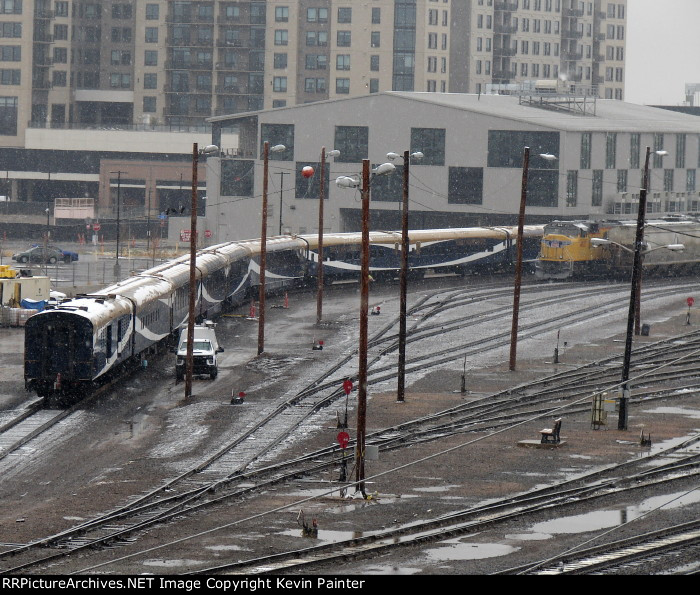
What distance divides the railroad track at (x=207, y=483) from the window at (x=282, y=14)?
121 meters

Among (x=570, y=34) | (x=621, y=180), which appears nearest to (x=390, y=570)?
(x=621, y=180)

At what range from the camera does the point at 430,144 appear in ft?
329

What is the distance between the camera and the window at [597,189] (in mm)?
98688

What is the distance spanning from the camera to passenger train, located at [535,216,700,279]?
255 feet

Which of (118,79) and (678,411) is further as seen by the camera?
(118,79)

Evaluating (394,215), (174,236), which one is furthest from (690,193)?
(174,236)

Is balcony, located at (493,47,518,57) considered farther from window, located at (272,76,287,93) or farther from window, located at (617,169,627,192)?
window, located at (617,169,627,192)

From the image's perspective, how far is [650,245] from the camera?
7906 cm

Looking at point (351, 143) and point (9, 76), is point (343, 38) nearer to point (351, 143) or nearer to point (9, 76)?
point (9, 76)

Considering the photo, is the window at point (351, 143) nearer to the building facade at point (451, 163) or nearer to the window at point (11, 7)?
the building facade at point (451, 163)

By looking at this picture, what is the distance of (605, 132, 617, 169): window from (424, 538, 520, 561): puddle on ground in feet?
256

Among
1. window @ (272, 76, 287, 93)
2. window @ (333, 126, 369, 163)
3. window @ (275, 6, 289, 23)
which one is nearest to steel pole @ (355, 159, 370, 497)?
window @ (333, 126, 369, 163)

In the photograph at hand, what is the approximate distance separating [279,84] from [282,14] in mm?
8184

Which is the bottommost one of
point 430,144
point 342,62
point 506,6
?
point 430,144
